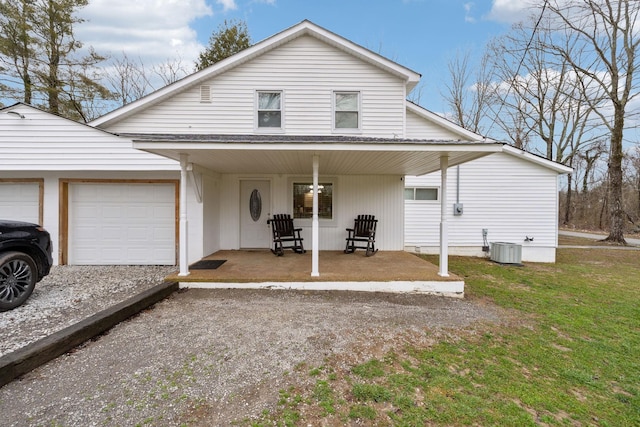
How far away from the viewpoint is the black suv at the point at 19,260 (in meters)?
3.71

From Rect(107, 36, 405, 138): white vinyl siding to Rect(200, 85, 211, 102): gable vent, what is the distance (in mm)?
98

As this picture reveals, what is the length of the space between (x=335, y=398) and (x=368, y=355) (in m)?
0.73

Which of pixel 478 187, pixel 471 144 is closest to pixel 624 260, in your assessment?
pixel 478 187

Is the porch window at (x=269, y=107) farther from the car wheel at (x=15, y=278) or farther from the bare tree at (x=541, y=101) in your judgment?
the bare tree at (x=541, y=101)

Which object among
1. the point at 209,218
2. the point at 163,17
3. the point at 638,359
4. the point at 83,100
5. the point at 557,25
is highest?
the point at 163,17

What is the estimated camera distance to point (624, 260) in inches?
345

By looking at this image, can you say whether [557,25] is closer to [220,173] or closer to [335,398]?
[220,173]

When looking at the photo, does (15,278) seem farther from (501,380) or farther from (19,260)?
(501,380)

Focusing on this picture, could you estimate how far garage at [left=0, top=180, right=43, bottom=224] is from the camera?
6.47 meters

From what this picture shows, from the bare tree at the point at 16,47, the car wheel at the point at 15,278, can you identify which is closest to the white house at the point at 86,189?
the car wheel at the point at 15,278

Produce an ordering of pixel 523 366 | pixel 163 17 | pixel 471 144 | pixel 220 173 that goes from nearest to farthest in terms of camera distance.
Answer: pixel 523 366, pixel 471 144, pixel 220 173, pixel 163 17

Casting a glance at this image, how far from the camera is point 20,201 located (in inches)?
256

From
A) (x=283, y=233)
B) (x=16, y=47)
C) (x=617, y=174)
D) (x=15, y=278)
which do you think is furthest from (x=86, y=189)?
(x=617, y=174)

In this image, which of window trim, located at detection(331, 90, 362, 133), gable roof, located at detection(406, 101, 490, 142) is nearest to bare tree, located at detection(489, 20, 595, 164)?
gable roof, located at detection(406, 101, 490, 142)
